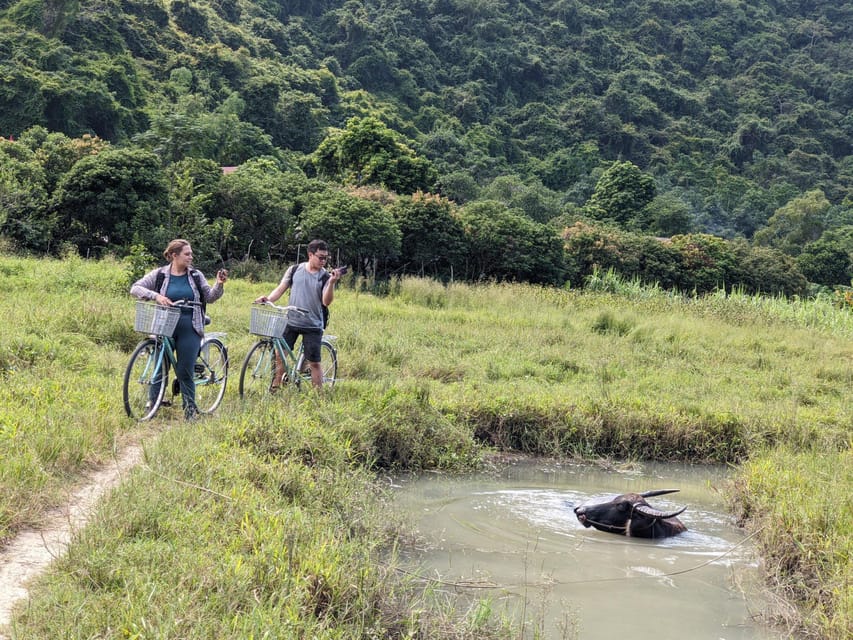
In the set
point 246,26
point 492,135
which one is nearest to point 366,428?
point 492,135

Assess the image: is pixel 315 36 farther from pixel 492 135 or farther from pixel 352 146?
pixel 352 146

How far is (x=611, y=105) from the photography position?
72.8 meters

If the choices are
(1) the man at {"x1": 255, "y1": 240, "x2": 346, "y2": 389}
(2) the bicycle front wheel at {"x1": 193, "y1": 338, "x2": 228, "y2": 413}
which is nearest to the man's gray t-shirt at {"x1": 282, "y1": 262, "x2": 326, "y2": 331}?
(1) the man at {"x1": 255, "y1": 240, "x2": 346, "y2": 389}

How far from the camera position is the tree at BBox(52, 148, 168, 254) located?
68.7 ft

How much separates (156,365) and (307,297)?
1.80 meters

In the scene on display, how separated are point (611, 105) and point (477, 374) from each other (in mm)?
66218

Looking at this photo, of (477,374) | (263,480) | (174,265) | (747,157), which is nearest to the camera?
(263,480)

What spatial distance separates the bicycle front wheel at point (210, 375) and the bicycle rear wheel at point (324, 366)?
81 centimetres

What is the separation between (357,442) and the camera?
7.82m

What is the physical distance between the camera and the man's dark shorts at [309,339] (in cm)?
871

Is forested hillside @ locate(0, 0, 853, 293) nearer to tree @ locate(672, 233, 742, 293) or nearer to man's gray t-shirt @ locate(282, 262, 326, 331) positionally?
tree @ locate(672, 233, 742, 293)

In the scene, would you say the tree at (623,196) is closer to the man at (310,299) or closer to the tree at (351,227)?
the tree at (351,227)

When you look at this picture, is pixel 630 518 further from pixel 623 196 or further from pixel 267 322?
pixel 623 196

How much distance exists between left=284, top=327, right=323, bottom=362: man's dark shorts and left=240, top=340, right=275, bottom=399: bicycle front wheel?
0.26m
